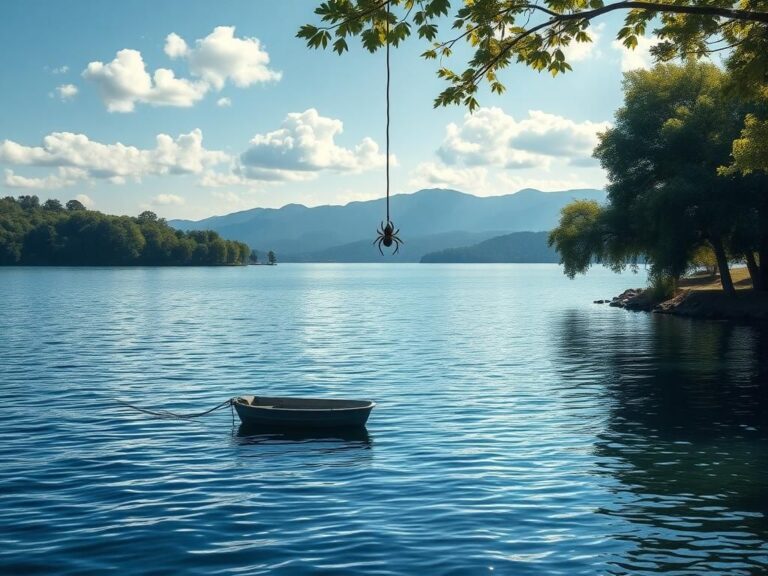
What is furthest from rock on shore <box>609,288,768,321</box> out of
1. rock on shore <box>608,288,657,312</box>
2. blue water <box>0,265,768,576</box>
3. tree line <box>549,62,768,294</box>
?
blue water <box>0,265,768,576</box>

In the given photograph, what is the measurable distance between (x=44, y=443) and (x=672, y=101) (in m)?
66.9

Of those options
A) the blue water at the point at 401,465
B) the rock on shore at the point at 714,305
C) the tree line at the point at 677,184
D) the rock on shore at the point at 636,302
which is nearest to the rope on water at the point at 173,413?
the blue water at the point at 401,465

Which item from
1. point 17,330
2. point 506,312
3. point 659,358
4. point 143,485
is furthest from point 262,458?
point 506,312

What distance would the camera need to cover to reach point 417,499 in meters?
19.8

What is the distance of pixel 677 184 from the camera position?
67500 mm

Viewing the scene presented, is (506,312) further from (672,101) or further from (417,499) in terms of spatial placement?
(417,499)

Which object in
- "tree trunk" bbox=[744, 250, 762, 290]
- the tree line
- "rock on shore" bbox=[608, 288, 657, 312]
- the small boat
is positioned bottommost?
the small boat

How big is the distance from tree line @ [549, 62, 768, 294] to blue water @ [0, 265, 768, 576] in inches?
631

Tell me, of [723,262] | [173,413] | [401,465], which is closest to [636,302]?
[723,262]

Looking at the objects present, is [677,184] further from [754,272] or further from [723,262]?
[754,272]

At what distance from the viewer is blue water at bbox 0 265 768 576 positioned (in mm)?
16188

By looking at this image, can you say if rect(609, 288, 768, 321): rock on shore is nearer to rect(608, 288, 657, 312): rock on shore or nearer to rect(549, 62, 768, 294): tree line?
rect(608, 288, 657, 312): rock on shore

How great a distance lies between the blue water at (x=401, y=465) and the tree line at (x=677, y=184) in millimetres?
16039

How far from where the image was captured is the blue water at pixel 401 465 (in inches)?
637
